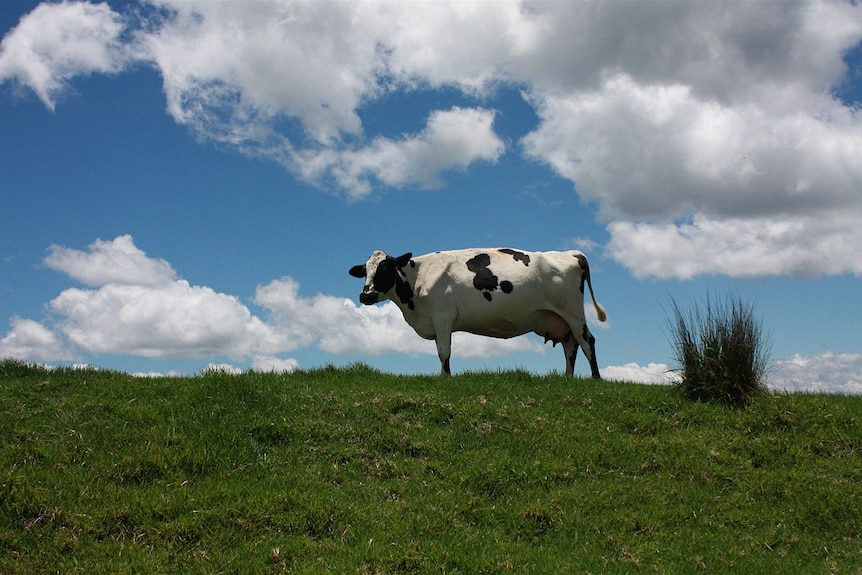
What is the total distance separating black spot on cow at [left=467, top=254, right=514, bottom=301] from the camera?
Result: 57.0 ft

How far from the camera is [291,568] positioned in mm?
8070

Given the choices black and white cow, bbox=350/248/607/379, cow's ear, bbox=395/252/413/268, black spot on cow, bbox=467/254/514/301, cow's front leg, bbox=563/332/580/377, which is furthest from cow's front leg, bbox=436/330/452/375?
cow's front leg, bbox=563/332/580/377

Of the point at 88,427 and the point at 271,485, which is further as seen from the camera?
the point at 88,427

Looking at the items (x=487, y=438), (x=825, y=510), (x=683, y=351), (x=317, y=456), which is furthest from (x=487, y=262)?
(x=825, y=510)

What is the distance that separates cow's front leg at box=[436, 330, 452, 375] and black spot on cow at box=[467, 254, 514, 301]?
4.21ft

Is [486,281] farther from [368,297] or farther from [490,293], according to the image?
[368,297]

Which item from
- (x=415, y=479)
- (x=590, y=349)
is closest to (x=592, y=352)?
(x=590, y=349)

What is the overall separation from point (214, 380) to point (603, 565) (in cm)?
770

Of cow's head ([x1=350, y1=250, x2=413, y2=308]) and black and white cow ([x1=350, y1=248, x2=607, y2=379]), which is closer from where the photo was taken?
black and white cow ([x1=350, y1=248, x2=607, y2=379])

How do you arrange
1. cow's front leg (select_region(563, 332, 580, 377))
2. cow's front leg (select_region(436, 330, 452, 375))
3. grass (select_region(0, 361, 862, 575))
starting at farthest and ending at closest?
cow's front leg (select_region(563, 332, 580, 377)), cow's front leg (select_region(436, 330, 452, 375)), grass (select_region(0, 361, 862, 575))

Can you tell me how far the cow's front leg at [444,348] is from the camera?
17.2 metres

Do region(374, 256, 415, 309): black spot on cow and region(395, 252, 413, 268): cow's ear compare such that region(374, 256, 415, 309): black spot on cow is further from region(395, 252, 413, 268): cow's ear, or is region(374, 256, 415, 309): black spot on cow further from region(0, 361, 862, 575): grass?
region(0, 361, 862, 575): grass

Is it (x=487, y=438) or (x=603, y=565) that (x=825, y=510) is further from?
(x=487, y=438)

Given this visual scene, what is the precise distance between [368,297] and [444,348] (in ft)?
7.75
